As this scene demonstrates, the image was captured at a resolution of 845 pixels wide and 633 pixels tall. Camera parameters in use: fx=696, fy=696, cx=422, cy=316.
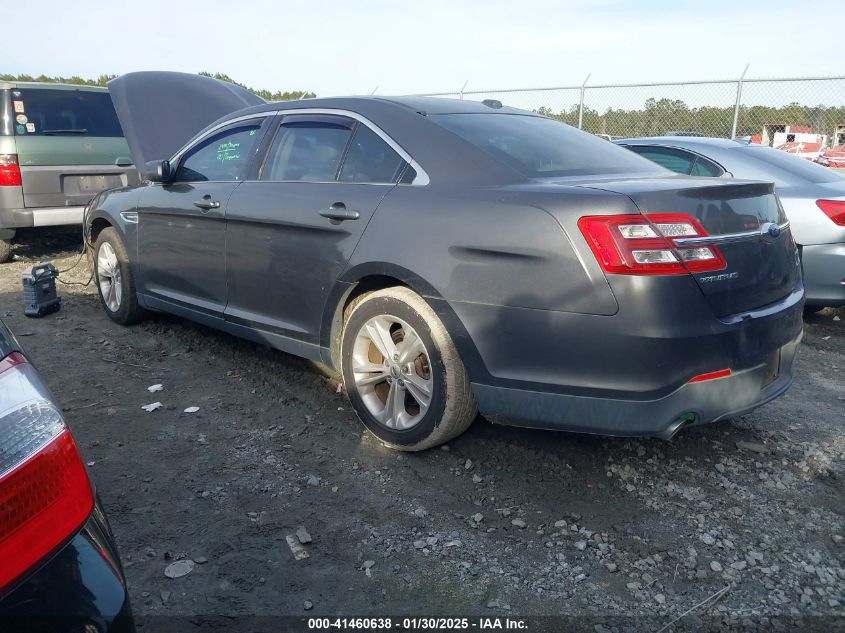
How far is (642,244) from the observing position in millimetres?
2486

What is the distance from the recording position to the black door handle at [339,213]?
129 inches

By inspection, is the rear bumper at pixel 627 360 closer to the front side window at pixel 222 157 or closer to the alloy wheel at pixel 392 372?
the alloy wheel at pixel 392 372

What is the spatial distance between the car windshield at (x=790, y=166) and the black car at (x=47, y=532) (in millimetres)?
5471

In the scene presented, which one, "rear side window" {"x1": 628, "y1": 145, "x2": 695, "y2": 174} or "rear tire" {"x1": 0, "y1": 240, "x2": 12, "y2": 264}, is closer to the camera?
"rear side window" {"x1": 628, "y1": 145, "x2": 695, "y2": 174}

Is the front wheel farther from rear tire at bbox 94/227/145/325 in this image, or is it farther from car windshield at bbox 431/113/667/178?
rear tire at bbox 94/227/145/325

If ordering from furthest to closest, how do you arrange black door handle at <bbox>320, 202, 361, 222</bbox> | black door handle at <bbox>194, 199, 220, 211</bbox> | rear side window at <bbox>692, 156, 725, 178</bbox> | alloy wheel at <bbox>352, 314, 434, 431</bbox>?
rear side window at <bbox>692, 156, 725, 178</bbox>, black door handle at <bbox>194, 199, 220, 211</bbox>, black door handle at <bbox>320, 202, 361, 222</bbox>, alloy wheel at <bbox>352, 314, 434, 431</bbox>

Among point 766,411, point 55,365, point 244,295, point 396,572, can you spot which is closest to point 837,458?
point 766,411

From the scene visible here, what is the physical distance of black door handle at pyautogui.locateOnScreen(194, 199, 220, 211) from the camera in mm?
4117

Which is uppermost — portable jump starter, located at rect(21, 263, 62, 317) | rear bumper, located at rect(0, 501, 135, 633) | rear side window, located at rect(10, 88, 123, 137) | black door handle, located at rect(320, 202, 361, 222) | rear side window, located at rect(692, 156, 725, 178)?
rear side window, located at rect(10, 88, 123, 137)

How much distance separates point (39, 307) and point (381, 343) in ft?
12.1

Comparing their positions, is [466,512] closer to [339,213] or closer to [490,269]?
[490,269]

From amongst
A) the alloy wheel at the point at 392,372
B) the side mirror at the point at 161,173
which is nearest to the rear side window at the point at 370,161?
the alloy wheel at the point at 392,372

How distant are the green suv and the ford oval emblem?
650 centimetres

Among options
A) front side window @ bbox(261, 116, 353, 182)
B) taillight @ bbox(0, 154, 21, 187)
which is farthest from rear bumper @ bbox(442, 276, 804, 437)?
taillight @ bbox(0, 154, 21, 187)
